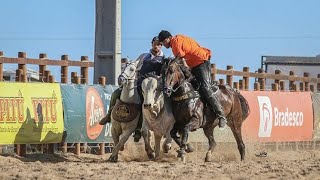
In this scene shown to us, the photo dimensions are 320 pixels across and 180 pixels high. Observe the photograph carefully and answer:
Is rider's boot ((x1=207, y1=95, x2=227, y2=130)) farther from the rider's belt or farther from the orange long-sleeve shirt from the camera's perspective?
the orange long-sleeve shirt

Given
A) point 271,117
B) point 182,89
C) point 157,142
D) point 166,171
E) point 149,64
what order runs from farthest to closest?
point 271,117 → point 149,64 → point 157,142 → point 182,89 → point 166,171

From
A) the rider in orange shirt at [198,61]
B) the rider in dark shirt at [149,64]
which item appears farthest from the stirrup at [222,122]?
the rider in dark shirt at [149,64]

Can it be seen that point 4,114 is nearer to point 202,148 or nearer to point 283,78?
point 202,148

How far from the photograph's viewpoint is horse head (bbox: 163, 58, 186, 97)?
15.1m

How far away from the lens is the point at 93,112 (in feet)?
59.4

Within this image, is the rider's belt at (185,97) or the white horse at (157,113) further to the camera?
the rider's belt at (185,97)

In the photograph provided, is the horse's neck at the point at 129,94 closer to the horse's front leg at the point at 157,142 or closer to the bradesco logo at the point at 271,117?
the horse's front leg at the point at 157,142

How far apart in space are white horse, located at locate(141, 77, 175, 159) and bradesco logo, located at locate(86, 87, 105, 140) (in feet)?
8.69

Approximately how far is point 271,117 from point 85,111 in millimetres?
7020

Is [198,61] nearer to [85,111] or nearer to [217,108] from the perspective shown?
[217,108]

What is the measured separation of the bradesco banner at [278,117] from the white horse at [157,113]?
22.0 ft

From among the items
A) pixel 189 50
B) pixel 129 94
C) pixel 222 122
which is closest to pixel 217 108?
pixel 222 122

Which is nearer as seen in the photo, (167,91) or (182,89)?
(167,91)

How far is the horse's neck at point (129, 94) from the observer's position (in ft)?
51.5
